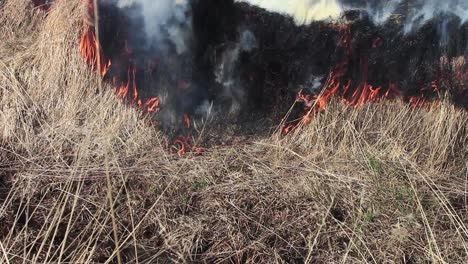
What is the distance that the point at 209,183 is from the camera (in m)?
3.29

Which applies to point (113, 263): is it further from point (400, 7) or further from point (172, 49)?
point (400, 7)

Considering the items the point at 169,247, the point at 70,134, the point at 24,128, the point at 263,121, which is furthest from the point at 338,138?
the point at 24,128

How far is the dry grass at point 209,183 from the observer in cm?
281

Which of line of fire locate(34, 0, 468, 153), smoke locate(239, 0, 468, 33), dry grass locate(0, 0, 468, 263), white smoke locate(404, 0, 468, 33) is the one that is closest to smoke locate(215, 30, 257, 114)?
line of fire locate(34, 0, 468, 153)

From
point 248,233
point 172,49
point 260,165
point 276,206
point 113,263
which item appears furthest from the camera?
point 172,49

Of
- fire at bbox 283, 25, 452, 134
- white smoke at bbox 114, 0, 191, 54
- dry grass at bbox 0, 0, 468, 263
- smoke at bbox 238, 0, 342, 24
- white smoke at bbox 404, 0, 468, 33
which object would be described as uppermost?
white smoke at bbox 404, 0, 468, 33

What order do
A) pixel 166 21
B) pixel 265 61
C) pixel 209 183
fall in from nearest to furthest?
pixel 209 183 → pixel 166 21 → pixel 265 61

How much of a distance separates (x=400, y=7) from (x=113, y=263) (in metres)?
2.67

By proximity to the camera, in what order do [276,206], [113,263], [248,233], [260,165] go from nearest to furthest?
[113,263]
[248,233]
[276,206]
[260,165]

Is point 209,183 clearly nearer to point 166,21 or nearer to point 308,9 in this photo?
point 166,21

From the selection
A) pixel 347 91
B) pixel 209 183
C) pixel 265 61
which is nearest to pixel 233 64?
pixel 265 61

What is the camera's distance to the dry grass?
281 cm

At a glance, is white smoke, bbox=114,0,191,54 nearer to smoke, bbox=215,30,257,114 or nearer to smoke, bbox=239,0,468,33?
smoke, bbox=215,30,257,114

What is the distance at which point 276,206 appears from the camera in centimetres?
312
